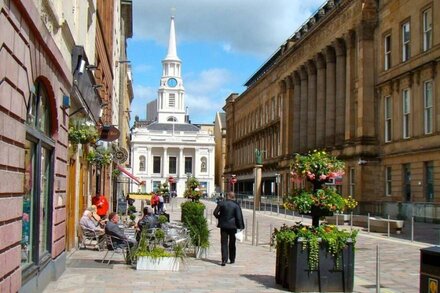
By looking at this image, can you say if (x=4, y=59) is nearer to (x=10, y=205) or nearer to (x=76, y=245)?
(x=10, y=205)

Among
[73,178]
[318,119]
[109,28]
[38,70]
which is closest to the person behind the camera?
[38,70]

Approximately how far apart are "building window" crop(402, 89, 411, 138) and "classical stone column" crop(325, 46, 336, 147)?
1381 centimetres

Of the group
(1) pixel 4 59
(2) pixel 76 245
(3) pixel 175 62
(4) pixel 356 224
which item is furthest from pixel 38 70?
(3) pixel 175 62

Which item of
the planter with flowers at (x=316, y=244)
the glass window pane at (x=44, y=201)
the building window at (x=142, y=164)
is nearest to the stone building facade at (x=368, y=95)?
the planter with flowers at (x=316, y=244)

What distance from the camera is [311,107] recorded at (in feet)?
199

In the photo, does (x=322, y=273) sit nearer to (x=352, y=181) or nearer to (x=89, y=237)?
(x=89, y=237)

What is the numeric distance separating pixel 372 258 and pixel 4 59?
13480mm

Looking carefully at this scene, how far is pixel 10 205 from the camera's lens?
7.19m

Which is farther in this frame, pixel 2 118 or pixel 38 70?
pixel 38 70

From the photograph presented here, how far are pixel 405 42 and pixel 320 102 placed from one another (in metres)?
17.4

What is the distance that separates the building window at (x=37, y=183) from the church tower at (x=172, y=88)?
146 metres

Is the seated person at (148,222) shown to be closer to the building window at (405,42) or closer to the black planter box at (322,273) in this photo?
the black planter box at (322,273)

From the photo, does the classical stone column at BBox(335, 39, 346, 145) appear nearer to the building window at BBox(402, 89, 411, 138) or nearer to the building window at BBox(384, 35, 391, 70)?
the building window at BBox(384, 35, 391, 70)

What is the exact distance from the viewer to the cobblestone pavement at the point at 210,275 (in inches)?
458
